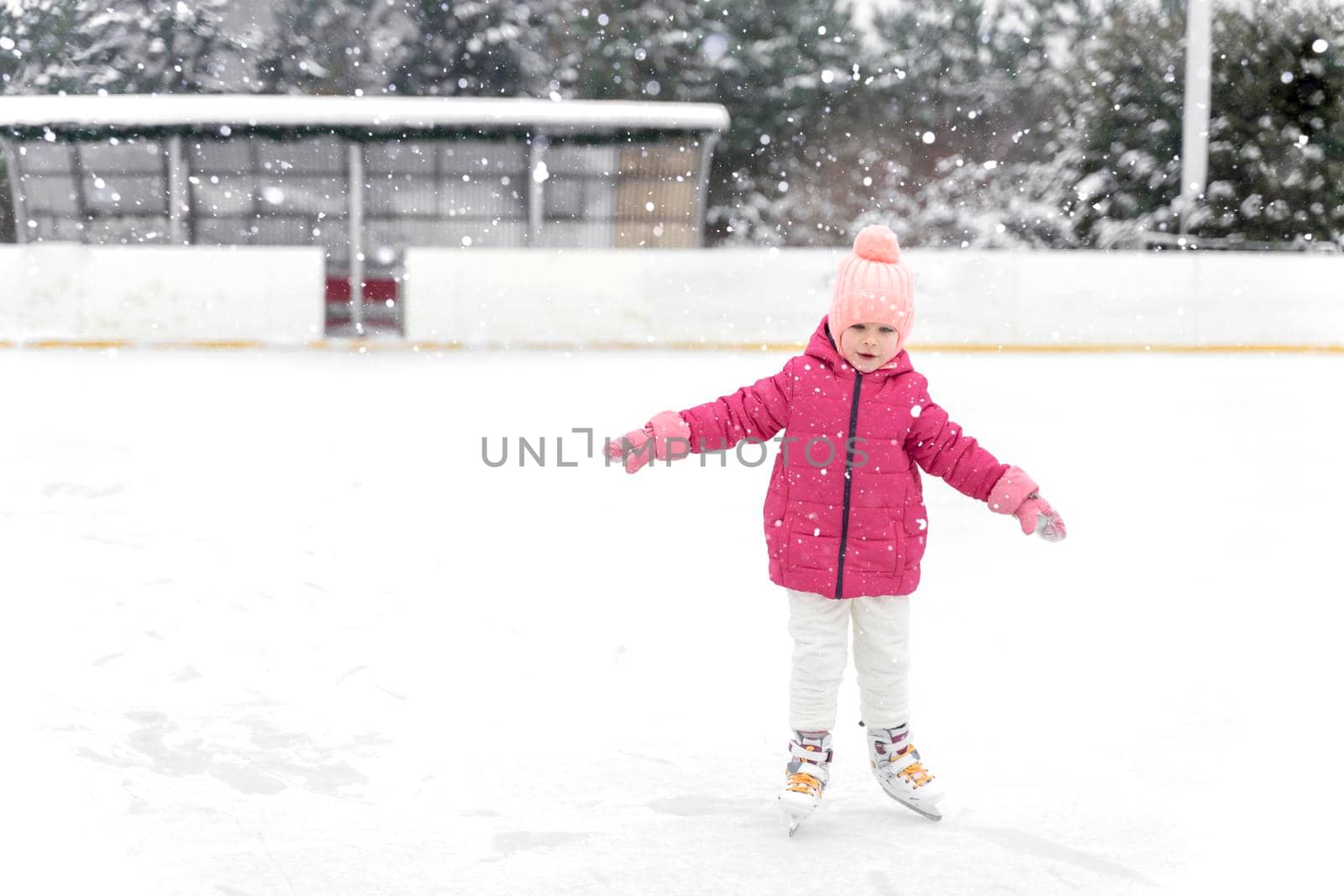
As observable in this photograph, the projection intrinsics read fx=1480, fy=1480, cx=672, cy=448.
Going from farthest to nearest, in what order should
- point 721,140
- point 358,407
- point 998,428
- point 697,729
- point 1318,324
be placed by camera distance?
point 721,140, point 1318,324, point 358,407, point 998,428, point 697,729

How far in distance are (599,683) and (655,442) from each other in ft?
3.42

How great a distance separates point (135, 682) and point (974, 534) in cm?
297

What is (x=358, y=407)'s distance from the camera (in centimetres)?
875

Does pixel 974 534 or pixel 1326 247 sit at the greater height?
pixel 1326 247

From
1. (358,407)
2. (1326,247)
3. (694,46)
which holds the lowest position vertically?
(358,407)

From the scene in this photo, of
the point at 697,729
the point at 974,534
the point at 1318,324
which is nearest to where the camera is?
the point at 697,729

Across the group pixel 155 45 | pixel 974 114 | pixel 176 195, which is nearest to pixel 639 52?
pixel 974 114

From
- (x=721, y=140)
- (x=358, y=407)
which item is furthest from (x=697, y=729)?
(x=721, y=140)

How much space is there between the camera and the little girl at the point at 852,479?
2393 millimetres

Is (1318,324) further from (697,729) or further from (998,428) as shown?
(697,729)

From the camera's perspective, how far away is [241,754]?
2.81 metres

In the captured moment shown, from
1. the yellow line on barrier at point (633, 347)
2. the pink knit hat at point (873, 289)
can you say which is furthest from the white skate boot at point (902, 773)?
the yellow line on barrier at point (633, 347)

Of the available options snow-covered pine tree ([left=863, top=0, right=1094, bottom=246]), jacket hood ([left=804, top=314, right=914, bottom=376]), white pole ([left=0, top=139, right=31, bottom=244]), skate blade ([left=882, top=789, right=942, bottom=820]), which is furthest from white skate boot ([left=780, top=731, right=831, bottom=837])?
snow-covered pine tree ([left=863, top=0, right=1094, bottom=246])

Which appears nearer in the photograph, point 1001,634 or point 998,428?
point 1001,634
